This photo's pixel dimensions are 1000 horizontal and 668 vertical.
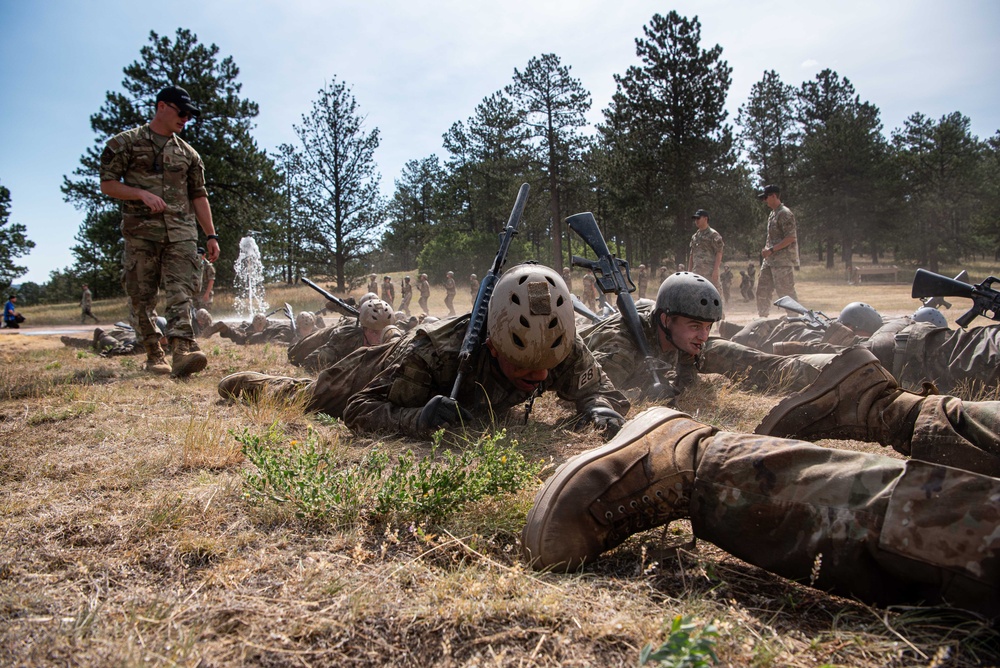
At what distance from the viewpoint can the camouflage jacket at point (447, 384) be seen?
→ 3.53m

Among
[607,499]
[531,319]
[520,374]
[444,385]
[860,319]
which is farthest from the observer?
[860,319]

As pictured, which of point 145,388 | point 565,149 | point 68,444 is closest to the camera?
point 68,444

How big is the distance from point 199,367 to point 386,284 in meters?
17.3

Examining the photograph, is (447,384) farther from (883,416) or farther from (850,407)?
(883,416)

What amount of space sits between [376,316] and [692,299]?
2957 millimetres

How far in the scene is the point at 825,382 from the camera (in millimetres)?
2502

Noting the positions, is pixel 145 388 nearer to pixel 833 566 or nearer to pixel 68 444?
pixel 68 444

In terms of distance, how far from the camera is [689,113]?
26531 millimetres

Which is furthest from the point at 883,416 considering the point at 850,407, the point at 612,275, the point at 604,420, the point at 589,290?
the point at 589,290

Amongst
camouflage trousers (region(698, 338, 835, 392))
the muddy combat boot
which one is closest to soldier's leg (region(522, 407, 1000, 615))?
the muddy combat boot

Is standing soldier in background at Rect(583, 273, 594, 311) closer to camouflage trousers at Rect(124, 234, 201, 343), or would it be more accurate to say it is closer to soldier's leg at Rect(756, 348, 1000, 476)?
camouflage trousers at Rect(124, 234, 201, 343)

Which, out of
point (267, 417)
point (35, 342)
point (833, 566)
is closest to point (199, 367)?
point (267, 417)

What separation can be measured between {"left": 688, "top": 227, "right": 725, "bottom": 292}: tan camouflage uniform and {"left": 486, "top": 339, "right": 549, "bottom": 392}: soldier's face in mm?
8922

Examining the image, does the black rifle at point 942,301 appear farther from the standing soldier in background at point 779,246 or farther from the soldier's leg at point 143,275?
the soldier's leg at point 143,275
